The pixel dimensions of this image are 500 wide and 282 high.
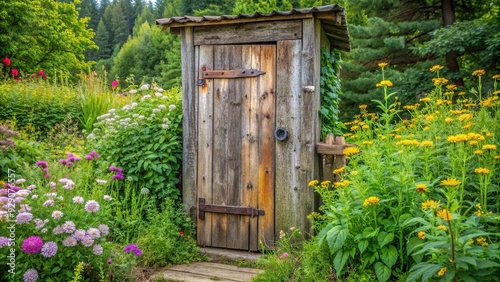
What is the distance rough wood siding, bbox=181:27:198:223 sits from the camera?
5012 mm

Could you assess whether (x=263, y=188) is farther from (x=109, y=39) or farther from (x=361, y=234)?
(x=109, y=39)

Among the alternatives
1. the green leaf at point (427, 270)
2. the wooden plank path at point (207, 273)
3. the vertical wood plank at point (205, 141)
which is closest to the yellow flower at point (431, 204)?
the green leaf at point (427, 270)

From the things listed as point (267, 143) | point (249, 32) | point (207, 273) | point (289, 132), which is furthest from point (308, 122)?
point (207, 273)

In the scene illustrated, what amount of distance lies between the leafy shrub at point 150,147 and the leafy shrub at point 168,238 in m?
0.24

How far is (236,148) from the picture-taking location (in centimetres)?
484

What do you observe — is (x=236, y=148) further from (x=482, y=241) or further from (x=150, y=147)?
(x=482, y=241)

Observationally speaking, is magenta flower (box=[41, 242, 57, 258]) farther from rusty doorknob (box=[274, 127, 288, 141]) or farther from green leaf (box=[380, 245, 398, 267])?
rusty doorknob (box=[274, 127, 288, 141])

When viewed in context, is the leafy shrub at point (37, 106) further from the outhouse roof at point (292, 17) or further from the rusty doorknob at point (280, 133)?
the rusty doorknob at point (280, 133)

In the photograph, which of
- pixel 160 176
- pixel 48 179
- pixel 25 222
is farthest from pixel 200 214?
pixel 25 222

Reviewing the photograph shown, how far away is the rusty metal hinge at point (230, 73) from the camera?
4.71 meters

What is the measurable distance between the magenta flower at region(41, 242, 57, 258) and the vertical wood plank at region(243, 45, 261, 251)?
2.13m

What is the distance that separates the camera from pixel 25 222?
322cm

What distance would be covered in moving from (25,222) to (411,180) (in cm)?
274

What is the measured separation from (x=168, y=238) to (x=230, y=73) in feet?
6.15
